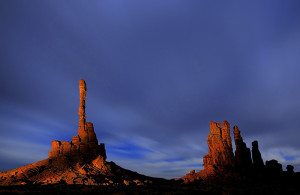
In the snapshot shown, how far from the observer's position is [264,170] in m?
88.8

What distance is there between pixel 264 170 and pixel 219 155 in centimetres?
2073

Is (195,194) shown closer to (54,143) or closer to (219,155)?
(219,155)

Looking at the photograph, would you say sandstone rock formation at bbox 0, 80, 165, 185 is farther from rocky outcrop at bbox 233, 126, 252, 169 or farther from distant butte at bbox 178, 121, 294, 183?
rocky outcrop at bbox 233, 126, 252, 169

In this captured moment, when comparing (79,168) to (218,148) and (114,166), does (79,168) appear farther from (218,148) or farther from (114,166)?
(218,148)

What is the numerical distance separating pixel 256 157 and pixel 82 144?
83.9 meters

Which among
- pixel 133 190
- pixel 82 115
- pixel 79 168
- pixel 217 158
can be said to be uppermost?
pixel 82 115

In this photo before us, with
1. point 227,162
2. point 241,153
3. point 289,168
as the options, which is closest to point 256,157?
point 241,153

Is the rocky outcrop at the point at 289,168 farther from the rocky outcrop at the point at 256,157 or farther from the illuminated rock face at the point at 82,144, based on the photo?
the illuminated rock face at the point at 82,144

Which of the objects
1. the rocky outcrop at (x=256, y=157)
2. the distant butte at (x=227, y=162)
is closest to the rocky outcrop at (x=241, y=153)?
the distant butte at (x=227, y=162)

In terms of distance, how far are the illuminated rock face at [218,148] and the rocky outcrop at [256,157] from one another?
12834 mm

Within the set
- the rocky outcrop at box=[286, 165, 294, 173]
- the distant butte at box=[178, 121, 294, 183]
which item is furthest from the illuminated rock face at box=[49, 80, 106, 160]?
the rocky outcrop at box=[286, 165, 294, 173]

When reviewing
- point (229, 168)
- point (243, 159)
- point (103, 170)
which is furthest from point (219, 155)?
point (103, 170)

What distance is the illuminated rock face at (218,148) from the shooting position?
89.4m

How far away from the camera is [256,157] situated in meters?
96.9
